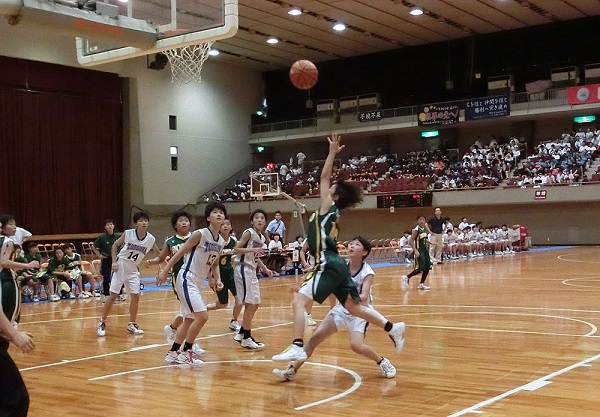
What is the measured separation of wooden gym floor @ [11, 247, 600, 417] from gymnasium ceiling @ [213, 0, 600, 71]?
17.2 metres

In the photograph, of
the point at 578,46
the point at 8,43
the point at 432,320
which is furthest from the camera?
the point at 578,46

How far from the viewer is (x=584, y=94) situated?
28641mm

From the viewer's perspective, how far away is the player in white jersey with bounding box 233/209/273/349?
8.14 m

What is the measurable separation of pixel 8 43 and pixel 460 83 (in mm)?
19858

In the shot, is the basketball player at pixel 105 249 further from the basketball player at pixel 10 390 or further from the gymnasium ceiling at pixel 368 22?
the gymnasium ceiling at pixel 368 22

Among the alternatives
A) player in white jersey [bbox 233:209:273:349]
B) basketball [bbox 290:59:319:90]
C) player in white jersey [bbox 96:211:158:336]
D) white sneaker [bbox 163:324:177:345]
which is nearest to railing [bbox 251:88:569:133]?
basketball [bbox 290:59:319:90]

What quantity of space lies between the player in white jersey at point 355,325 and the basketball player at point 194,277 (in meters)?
1.23

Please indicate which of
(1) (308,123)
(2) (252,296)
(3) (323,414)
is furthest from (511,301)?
(1) (308,123)

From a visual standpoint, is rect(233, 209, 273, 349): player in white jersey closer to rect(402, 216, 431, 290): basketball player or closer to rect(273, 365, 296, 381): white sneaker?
rect(273, 365, 296, 381): white sneaker

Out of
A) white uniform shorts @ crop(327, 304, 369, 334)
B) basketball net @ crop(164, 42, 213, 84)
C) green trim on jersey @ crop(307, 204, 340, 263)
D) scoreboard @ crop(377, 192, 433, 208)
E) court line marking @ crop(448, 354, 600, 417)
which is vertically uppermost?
basketball net @ crop(164, 42, 213, 84)

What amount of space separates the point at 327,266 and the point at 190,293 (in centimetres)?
179

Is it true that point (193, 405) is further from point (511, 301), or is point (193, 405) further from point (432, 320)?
point (511, 301)

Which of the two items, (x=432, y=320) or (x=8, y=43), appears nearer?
(x=432, y=320)

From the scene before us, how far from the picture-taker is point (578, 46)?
30.7 m
